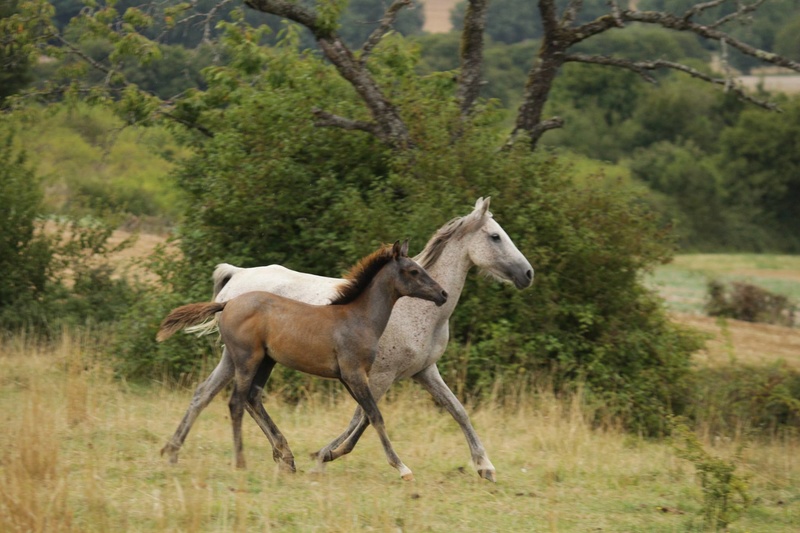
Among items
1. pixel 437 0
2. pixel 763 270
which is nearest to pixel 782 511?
pixel 763 270

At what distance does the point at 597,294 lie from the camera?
12250 millimetres

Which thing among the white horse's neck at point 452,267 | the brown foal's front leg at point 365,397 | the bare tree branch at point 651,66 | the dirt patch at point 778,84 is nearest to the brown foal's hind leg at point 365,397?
the brown foal's front leg at point 365,397

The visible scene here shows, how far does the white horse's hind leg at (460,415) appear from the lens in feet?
25.3

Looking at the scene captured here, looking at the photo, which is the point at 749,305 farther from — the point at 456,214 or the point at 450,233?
the point at 450,233

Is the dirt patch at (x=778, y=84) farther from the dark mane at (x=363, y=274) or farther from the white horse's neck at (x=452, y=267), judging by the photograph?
the dark mane at (x=363, y=274)

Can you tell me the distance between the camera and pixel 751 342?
21.3m

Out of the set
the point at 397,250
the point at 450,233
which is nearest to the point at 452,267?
the point at 450,233

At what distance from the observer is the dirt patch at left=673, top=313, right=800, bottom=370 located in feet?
62.8

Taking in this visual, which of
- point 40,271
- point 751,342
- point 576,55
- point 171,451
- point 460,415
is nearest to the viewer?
point 171,451

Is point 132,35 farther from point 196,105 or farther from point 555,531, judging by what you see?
point 555,531

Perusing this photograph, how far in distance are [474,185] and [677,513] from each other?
567 centimetres

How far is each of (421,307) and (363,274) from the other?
27.1 inches

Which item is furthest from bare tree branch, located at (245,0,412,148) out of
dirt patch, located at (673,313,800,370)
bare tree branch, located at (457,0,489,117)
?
dirt patch, located at (673,313,800,370)

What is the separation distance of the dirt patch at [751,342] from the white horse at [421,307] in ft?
35.0
